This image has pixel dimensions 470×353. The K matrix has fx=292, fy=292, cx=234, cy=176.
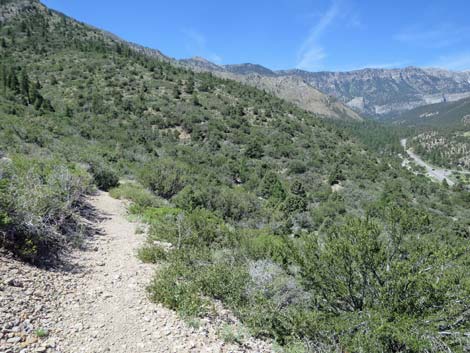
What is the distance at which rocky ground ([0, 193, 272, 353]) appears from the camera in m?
3.62

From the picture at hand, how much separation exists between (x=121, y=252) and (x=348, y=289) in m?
5.08

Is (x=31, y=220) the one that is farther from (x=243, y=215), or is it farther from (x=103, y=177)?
(x=243, y=215)

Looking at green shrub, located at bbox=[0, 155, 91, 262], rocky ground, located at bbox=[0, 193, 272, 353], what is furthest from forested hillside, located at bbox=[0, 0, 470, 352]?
rocky ground, located at bbox=[0, 193, 272, 353]

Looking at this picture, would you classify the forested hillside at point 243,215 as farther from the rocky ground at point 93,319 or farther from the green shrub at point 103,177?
the rocky ground at point 93,319

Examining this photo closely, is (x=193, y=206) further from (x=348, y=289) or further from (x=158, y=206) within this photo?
(x=348, y=289)

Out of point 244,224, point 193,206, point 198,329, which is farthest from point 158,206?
point 198,329

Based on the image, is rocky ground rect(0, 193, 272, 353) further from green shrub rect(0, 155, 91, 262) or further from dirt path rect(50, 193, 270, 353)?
green shrub rect(0, 155, 91, 262)

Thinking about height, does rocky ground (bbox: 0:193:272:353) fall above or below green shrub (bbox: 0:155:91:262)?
below

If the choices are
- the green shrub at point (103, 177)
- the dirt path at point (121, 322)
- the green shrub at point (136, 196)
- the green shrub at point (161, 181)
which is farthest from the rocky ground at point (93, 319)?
the green shrub at point (161, 181)

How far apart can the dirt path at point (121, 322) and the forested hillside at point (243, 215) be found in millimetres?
378

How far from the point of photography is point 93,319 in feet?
13.9

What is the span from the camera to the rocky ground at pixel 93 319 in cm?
362

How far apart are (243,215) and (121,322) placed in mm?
11377

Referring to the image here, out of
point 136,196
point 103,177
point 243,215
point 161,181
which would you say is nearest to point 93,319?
point 136,196
